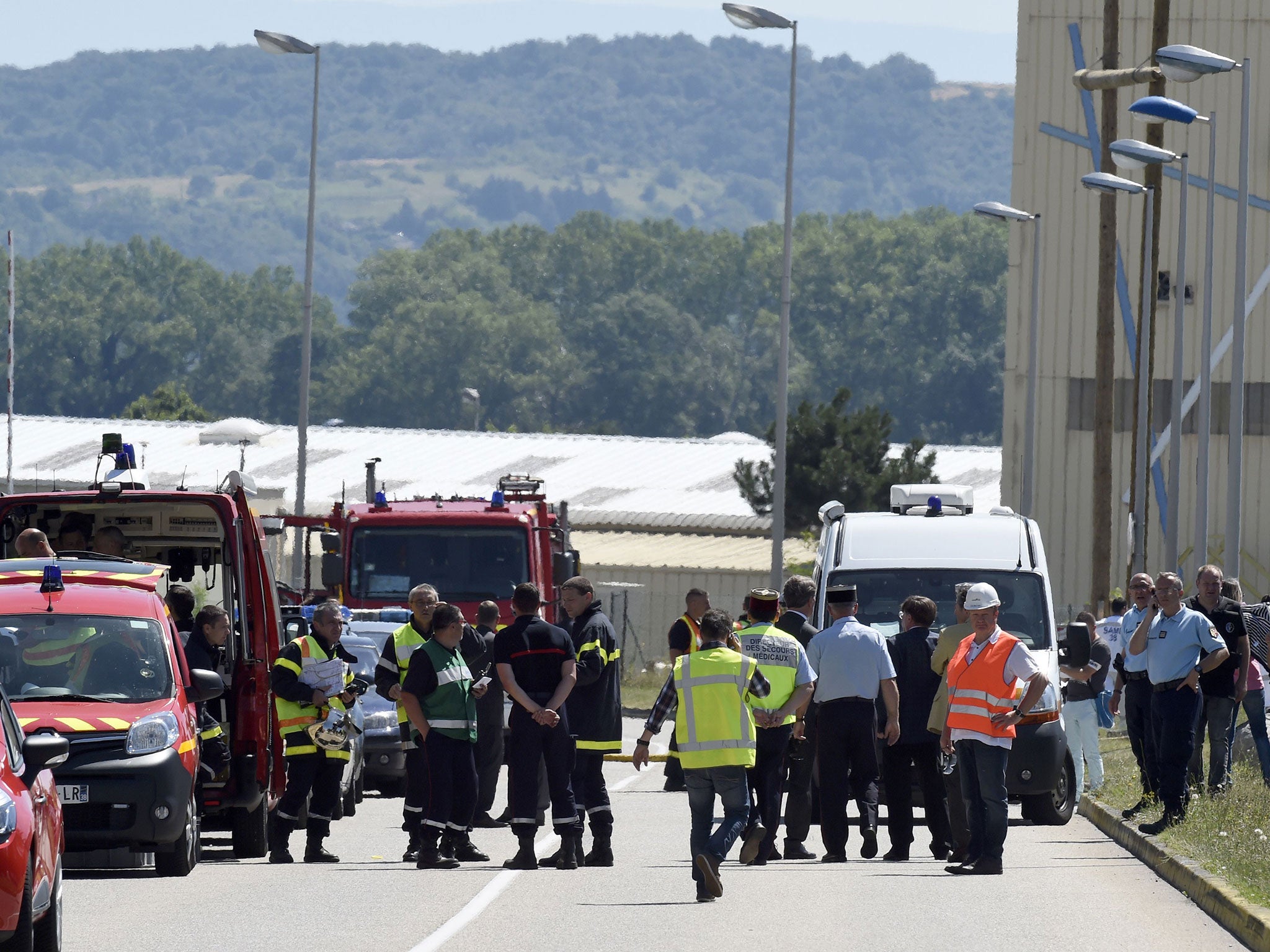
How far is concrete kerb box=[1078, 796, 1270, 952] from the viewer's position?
1175 cm


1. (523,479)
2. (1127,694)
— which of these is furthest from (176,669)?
(523,479)

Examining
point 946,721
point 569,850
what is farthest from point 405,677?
point 946,721

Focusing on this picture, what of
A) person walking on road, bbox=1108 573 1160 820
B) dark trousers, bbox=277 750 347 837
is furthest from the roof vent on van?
dark trousers, bbox=277 750 347 837

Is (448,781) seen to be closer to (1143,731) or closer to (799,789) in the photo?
(799,789)

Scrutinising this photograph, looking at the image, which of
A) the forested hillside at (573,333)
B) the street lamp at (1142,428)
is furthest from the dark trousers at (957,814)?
the forested hillside at (573,333)

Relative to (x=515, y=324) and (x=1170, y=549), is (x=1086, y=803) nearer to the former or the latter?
(x=1170, y=549)

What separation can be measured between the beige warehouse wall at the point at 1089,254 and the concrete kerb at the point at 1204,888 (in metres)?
31.3

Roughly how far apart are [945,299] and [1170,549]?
130m

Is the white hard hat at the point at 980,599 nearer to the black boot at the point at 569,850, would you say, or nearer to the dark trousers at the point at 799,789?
the dark trousers at the point at 799,789

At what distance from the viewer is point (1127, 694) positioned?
1880 cm

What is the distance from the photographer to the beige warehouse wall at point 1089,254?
159 ft

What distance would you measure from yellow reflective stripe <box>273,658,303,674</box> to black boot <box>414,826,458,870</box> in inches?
54.0

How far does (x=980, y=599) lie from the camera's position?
1463 centimetres

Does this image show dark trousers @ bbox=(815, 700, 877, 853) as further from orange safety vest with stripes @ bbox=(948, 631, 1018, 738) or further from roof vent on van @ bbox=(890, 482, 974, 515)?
roof vent on van @ bbox=(890, 482, 974, 515)
